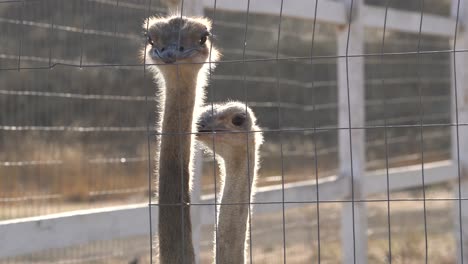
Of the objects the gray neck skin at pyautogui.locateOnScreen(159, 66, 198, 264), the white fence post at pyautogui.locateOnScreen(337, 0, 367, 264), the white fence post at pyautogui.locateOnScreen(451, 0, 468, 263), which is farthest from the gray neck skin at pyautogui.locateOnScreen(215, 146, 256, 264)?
the white fence post at pyautogui.locateOnScreen(451, 0, 468, 263)

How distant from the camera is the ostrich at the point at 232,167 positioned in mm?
4473

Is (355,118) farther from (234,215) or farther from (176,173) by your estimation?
(176,173)

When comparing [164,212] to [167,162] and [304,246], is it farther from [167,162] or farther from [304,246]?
[304,246]

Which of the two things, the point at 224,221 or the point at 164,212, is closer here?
the point at 164,212

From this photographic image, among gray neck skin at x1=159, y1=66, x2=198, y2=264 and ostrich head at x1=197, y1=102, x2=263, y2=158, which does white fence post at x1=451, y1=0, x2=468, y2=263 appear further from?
gray neck skin at x1=159, y1=66, x2=198, y2=264

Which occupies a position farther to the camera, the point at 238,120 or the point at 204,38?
the point at 238,120

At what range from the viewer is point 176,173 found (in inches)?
167

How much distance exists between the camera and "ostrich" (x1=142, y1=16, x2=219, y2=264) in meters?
4.14

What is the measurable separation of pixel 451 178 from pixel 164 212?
509cm

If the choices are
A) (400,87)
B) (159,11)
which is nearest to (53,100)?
(159,11)

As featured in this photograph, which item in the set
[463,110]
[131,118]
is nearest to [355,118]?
[463,110]

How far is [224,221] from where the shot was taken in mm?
4504

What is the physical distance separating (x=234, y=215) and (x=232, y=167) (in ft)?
0.73

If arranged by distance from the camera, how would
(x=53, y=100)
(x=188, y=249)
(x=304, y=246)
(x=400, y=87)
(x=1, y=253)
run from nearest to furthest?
(x=188, y=249) < (x=1, y=253) < (x=53, y=100) < (x=304, y=246) < (x=400, y=87)
